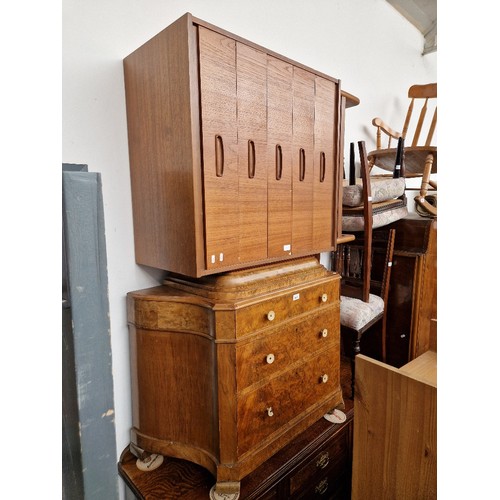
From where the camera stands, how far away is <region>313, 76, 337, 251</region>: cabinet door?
1.80 m

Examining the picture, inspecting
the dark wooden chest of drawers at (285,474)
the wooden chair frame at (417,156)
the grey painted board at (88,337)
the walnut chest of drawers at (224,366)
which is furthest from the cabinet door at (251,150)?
the wooden chair frame at (417,156)

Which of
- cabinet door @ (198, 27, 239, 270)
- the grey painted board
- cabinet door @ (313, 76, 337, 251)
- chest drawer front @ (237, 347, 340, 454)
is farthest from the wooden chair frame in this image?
the grey painted board

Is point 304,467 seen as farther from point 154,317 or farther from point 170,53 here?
point 170,53

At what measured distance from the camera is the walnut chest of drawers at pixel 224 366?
1.42 m

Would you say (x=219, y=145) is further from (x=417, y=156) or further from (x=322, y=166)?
(x=417, y=156)

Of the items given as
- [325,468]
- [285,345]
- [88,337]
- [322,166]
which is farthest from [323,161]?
[325,468]

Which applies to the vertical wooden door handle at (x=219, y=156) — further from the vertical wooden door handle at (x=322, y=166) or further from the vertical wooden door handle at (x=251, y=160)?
the vertical wooden door handle at (x=322, y=166)

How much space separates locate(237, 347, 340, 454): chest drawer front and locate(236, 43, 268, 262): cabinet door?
0.58 m

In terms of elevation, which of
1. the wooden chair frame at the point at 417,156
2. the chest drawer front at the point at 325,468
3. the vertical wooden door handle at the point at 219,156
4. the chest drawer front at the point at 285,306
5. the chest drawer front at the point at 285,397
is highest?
the wooden chair frame at the point at 417,156

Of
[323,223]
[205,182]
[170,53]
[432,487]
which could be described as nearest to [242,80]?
[170,53]

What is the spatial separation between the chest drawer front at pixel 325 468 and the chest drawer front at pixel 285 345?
1.61ft

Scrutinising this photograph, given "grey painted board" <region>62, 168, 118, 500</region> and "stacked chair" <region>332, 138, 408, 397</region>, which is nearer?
"grey painted board" <region>62, 168, 118, 500</region>

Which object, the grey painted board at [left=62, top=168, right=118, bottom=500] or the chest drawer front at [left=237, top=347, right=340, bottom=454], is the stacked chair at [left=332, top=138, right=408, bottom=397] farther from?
the grey painted board at [left=62, top=168, right=118, bottom=500]
